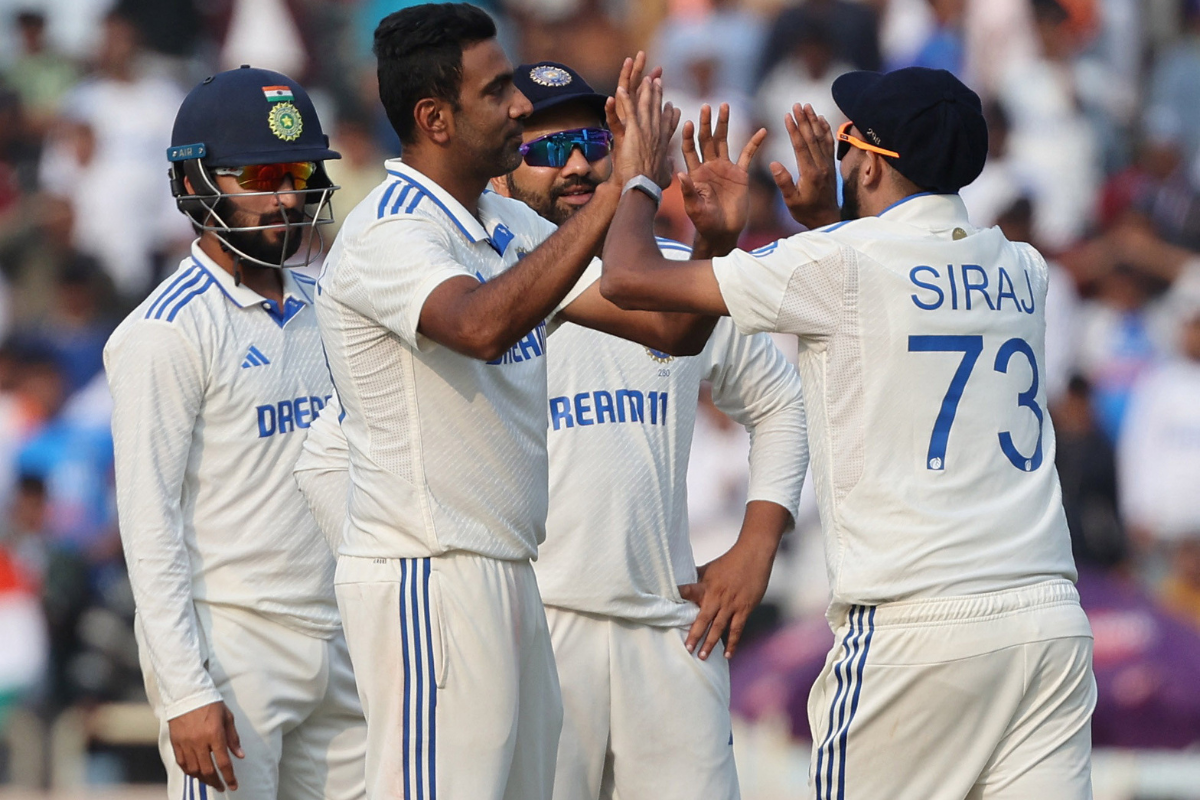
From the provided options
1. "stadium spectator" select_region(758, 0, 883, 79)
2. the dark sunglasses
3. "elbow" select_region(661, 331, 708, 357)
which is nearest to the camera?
"elbow" select_region(661, 331, 708, 357)

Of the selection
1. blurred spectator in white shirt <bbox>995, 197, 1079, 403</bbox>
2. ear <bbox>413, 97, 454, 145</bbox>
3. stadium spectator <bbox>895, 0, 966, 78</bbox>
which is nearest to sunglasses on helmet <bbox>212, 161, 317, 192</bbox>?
ear <bbox>413, 97, 454, 145</bbox>

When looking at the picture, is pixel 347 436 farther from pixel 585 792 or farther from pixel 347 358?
pixel 585 792

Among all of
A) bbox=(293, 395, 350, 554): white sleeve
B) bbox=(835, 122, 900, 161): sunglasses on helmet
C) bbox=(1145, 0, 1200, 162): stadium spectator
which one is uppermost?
bbox=(1145, 0, 1200, 162): stadium spectator

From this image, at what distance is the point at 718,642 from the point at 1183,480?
491cm

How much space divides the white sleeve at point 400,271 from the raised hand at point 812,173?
33.7 inches

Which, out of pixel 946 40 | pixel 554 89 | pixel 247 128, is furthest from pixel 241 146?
pixel 946 40

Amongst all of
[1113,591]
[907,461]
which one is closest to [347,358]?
[907,461]

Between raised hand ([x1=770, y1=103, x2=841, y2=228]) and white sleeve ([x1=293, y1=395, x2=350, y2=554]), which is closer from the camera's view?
raised hand ([x1=770, y1=103, x2=841, y2=228])

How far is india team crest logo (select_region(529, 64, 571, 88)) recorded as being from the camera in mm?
4527

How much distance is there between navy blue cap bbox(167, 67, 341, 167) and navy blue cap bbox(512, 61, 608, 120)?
→ 0.61 metres

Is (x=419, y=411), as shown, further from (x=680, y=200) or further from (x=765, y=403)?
(x=680, y=200)

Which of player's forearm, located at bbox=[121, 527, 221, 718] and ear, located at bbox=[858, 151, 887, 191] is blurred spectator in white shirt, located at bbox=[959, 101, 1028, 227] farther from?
player's forearm, located at bbox=[121, 527, 221, 718]

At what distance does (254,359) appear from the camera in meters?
4.02

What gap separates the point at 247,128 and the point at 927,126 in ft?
5.70
